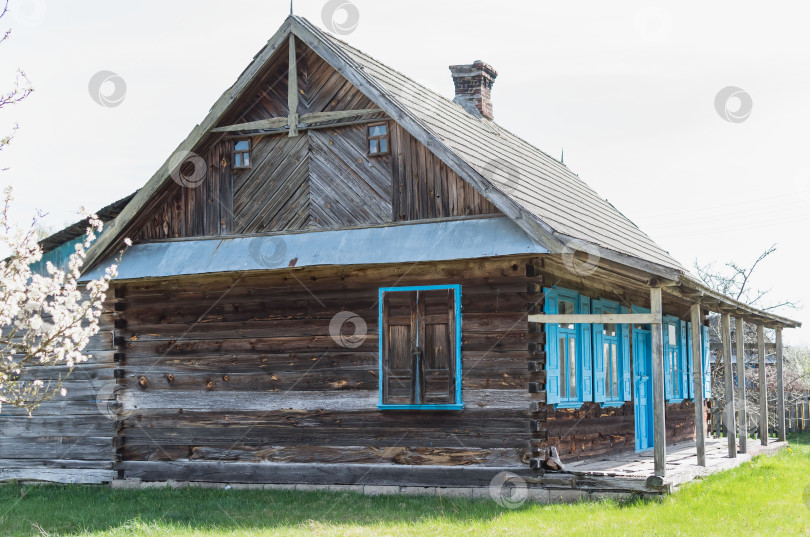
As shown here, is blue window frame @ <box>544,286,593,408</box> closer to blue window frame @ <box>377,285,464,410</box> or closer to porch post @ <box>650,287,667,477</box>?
blue window frame @ <box>377,285,464,410</box>

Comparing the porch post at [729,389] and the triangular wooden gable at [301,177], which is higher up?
the triangular wooden gable at [301,177]

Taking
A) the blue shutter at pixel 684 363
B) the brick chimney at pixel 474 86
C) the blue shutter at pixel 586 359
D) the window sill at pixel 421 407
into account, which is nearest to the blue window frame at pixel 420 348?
the window sill at pixel 421 407

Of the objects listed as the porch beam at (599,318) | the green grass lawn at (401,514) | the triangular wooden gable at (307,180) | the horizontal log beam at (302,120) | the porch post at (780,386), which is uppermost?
the horizontal log beam at (302,120)

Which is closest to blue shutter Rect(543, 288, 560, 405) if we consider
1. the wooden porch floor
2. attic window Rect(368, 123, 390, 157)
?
the wooden porch floor

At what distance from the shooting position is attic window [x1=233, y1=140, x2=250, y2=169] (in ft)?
47.1

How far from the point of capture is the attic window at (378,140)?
13.4 metres

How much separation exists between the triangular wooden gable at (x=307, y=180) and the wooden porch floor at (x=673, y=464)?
12.1ft

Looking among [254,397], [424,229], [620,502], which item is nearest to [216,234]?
[254,397]

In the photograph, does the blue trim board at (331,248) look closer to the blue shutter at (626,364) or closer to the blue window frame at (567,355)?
the blue window frame at (567,355)

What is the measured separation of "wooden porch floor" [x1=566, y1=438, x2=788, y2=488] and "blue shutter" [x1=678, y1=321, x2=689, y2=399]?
140cm

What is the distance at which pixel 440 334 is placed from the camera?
12609mm

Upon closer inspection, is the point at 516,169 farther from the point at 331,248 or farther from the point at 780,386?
the point at 780,386

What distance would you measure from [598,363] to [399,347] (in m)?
3.40

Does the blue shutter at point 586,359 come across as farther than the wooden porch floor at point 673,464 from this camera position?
Yes
